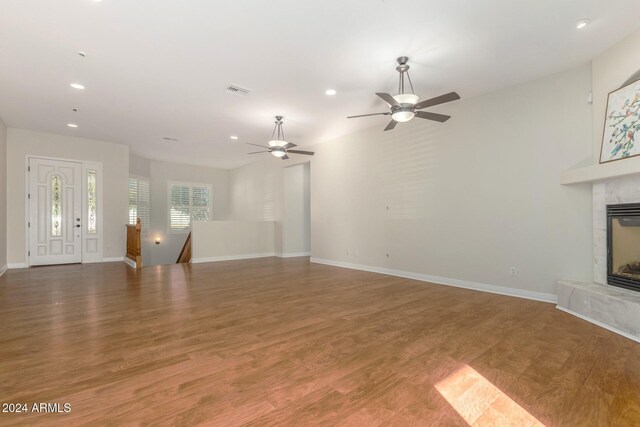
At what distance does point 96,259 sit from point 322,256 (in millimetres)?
6013

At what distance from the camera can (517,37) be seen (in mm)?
3357

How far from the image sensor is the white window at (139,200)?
9.46 meters

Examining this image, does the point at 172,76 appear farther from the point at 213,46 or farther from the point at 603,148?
the point at 603,148

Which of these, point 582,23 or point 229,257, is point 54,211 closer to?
point 229,257

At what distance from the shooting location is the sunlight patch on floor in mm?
1705

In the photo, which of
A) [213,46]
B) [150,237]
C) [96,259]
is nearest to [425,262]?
[213,46]

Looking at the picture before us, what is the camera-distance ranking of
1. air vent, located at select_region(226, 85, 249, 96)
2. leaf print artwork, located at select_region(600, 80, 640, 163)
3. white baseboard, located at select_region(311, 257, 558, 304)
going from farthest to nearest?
1. air vent, located at select_region(226, 85, 249, 96)
2. white baseboard, located at select_region(311, 257, 558, 304)
3. leaf print artwork, located at select_region(600, 80, 640, 163)

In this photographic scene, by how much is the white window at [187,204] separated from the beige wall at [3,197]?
4.43 metres

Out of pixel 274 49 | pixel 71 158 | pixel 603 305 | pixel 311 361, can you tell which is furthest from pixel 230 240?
pixel 603 305

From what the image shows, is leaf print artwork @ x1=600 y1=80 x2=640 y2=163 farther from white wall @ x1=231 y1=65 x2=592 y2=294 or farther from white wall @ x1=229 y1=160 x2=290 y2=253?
white wall @ x1=229 y1=160 x2=290 y2=253

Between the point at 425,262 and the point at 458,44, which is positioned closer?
the point at 458,44

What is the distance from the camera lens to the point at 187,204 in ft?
36.5

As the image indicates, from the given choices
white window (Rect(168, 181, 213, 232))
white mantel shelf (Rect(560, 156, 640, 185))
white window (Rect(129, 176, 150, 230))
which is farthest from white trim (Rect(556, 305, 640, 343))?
white window (Rect(168, 181, 213, 232))

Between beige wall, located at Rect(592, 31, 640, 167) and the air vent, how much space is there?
4.86 m
